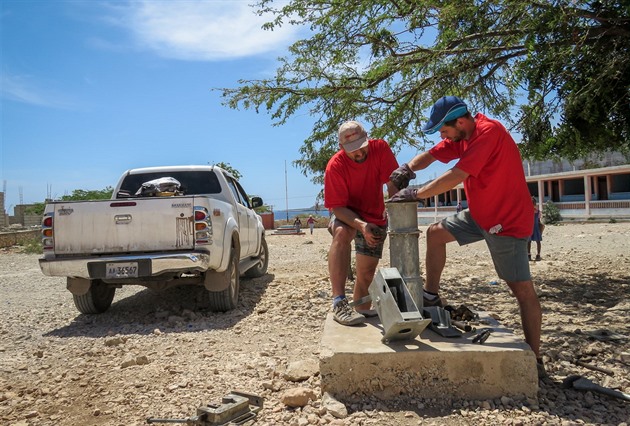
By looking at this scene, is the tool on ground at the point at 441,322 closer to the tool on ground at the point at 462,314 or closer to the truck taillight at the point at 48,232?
the tool on ground at the point at 462,314

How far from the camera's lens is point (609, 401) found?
3203 mm

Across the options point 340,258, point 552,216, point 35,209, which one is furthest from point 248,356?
point 35,209

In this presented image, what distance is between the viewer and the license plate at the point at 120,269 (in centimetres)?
577

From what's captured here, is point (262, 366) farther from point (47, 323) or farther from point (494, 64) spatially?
point (494, 64)

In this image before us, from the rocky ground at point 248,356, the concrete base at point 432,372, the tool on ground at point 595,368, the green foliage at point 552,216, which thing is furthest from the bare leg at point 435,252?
the green foliage at point 552,216

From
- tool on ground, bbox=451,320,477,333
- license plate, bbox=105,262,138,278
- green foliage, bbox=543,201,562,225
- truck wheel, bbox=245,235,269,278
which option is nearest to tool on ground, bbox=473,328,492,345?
tool on ground, bbox=451,320,477,333

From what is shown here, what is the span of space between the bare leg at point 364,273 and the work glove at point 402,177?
819 millimetres

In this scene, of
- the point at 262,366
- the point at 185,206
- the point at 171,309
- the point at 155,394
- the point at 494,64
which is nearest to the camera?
the point at 155,394

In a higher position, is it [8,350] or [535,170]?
[535,170]

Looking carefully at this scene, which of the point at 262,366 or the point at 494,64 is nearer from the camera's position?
the point at 262,366

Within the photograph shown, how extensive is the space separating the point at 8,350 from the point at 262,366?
9.48 ft

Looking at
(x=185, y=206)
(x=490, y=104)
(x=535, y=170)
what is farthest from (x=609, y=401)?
(x=535, y=170)

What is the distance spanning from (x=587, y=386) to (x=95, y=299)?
5672 millimetres

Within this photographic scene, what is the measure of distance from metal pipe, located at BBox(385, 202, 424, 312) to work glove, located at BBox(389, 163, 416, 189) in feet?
0.84
